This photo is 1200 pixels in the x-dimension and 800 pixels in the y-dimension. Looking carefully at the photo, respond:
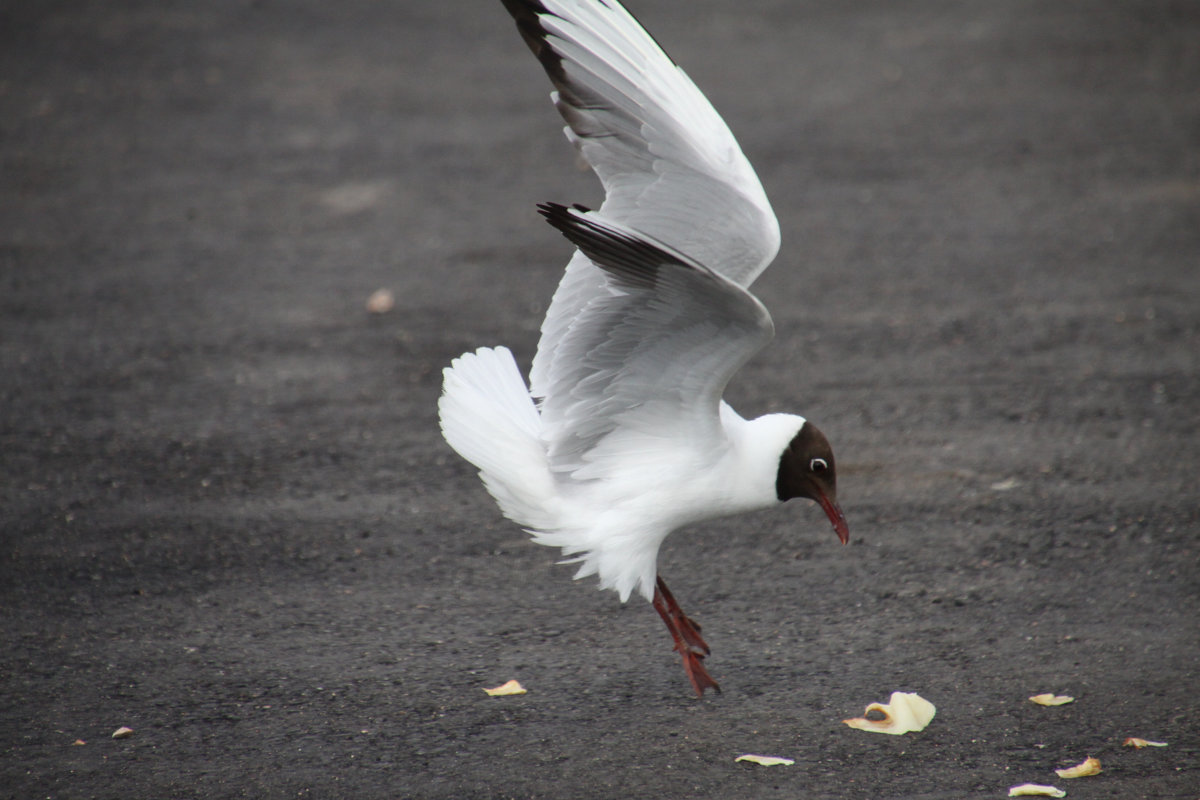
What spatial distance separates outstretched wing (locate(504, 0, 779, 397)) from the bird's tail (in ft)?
0.42

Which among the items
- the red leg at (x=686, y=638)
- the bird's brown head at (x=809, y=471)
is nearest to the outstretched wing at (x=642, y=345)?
the bird's brown head at (x=809, y=471)

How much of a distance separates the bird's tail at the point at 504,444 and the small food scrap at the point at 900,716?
103 centimetres

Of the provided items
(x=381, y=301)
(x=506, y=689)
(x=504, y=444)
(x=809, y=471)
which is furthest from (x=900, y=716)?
(x=381, y=301)

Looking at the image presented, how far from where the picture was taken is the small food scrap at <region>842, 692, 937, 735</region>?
365 centimetres

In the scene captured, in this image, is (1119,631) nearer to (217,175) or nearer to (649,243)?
(649,243)

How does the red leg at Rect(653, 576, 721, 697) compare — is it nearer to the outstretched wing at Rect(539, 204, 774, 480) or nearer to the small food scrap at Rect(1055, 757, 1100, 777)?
the outstretched wing at Rect(539, 204, 774, 480)

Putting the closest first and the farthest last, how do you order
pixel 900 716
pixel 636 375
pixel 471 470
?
1. pixel 900 716
2. pixel 636 375
3. pixel 471 470

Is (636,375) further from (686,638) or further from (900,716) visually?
(900,716)

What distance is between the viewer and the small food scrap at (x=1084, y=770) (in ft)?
11.2

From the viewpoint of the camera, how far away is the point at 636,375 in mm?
3836

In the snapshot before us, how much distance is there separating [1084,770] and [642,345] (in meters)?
1.54

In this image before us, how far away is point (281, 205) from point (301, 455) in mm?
3112

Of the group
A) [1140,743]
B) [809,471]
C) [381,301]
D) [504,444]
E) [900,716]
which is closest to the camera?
[1140,743]

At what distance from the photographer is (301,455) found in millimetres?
5410
